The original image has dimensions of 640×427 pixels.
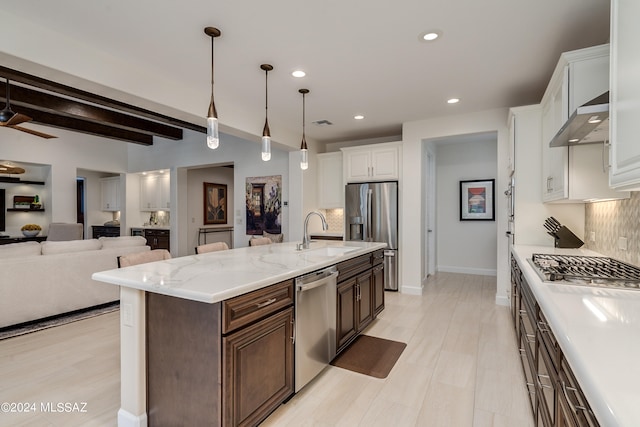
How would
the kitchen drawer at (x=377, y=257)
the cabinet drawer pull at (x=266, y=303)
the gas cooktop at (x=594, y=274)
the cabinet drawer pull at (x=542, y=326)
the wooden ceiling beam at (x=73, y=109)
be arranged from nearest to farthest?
the cabinet drawer pull at (x=542, y=326) → the gas cooktop at (x=594, y=274) → the cabinet drawer pull at (x=266, y=303) → the kitchen drawer at (x=377, y=257) → the wooden ceiling beam at (x=73, y=109)

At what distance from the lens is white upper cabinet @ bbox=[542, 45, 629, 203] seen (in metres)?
2.02

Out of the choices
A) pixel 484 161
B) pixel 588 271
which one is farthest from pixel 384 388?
pixel 484 161

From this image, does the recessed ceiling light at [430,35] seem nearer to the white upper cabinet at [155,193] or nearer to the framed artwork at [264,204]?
the framed artwork at [264,204]

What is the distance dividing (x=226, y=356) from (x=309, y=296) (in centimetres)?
75

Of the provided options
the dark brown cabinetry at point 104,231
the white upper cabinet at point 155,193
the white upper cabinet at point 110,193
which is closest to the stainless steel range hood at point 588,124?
the white upper cabinet at point 155,193

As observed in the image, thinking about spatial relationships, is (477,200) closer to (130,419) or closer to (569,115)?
(569,115)

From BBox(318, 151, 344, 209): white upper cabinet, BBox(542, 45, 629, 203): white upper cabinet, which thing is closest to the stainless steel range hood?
BBox(542, 45, 629, 203): white upper cabinet

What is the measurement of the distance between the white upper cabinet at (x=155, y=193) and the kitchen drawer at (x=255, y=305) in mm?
6494

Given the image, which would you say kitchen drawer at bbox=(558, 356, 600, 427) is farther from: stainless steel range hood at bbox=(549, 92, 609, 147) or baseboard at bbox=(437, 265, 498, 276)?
baseboard at bbox=(437, 265, 498, 276)

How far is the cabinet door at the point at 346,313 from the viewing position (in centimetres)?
259

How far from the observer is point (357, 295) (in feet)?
9.62

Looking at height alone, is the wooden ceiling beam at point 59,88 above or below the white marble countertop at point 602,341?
above

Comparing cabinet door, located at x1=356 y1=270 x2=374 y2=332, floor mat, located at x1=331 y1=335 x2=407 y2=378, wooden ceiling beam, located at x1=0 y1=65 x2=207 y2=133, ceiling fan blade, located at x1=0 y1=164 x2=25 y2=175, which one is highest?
wooden ceiling beam, located at x1=0 y1=65 x2=207 y2=133

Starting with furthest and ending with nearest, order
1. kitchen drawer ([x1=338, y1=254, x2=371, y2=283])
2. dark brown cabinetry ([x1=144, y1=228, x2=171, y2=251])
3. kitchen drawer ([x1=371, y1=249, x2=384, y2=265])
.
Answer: dark brown cabinetry ([x1=144, y1=228, x2=171, y2=251]) → kitchen drawer ([x1=371, y1=249, x2=384, y2=265]) → kitchen drawer ([x1=338, y1=254, x2=371, y2=283])
